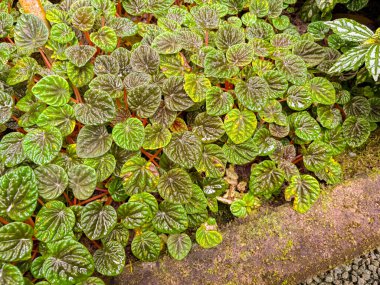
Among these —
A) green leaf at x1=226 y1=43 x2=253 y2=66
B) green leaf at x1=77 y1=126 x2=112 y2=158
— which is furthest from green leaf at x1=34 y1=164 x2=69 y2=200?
green leaf at x1=226 y1=43 x2=253 y2=66

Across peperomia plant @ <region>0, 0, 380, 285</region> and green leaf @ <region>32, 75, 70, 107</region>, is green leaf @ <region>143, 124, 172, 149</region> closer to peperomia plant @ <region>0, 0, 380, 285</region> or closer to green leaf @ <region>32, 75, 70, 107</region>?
peperomia plant @ <region>0, 0, 380, 285</region>

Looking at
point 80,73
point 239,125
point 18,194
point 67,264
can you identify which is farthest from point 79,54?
point 67,264

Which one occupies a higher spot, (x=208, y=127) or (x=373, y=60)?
(x=373, y=60)

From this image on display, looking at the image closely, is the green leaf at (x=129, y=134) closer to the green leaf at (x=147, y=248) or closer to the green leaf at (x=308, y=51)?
the green leaf at (x=147, y=248)

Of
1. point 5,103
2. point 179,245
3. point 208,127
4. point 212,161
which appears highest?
point 5,103

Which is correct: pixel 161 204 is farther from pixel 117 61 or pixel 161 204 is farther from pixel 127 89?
pixel 117 61

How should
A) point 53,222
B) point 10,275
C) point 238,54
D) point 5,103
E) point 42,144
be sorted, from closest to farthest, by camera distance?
point 10,275 → point 53,222 → point 42,144 → point 5,103 → point 238,54

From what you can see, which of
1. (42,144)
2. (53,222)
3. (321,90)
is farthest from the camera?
(321,90)

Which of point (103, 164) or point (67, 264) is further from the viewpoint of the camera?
point (103, 164)

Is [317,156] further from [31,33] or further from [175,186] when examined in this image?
[31,33]
